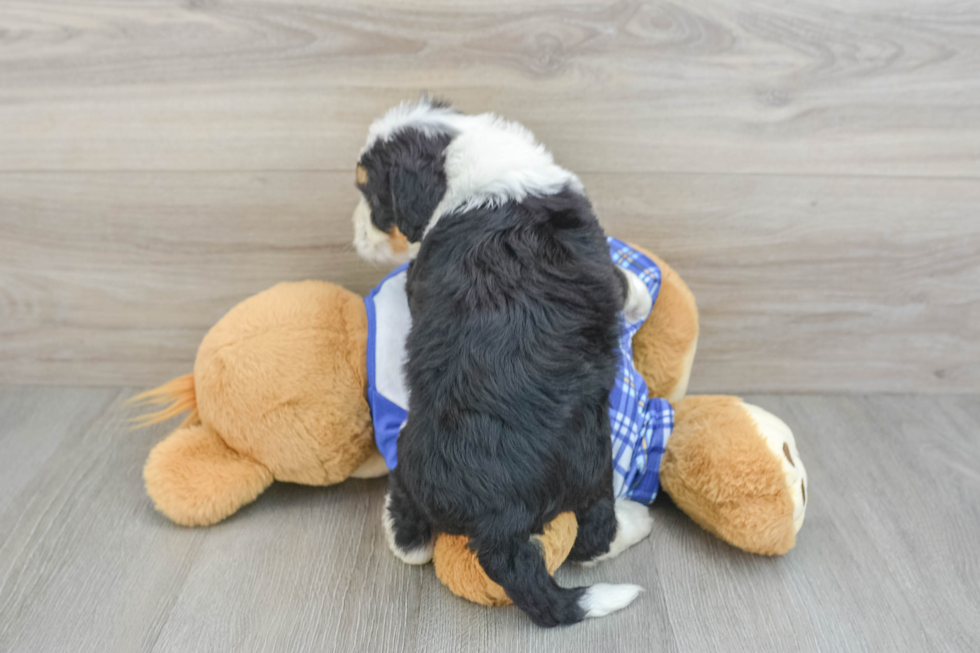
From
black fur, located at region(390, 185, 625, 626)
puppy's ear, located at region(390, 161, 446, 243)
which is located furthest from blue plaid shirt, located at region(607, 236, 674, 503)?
puppy's ear, located at region(390, 161, 446, 243)

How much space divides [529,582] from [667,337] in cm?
45

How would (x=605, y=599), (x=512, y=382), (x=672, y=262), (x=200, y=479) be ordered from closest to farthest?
(x=512, y=382)
(x=605, y=599)
(x=200, y=479)
(x=672, y=262)

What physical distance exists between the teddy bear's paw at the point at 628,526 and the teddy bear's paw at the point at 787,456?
19 cm

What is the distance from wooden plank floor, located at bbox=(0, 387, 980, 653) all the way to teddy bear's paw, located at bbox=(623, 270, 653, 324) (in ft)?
0.95

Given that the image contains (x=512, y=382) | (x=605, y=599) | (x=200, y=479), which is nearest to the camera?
(x=512, y=382)

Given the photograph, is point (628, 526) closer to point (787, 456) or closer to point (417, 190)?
point (787, 456)

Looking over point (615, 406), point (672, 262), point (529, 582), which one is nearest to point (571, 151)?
point (672, 262)

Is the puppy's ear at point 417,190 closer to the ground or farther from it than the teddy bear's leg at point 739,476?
farther from it

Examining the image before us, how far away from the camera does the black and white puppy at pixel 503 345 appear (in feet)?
2.29

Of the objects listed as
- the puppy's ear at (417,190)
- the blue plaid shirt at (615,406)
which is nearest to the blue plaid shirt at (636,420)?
the blue plaid shirt at (615,406)

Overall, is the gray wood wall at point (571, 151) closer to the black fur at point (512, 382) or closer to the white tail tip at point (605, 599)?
the black fur at point (512, 382)

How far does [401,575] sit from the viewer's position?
34.1 inches

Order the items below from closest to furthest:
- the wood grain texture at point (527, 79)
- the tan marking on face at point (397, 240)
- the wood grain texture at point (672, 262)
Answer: the tan marking on face at point (397, 240)
the wood grain texture at point (527, 79)
the wood grain texture at point (672, 262)

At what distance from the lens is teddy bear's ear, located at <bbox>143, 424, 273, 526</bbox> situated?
92 cm
